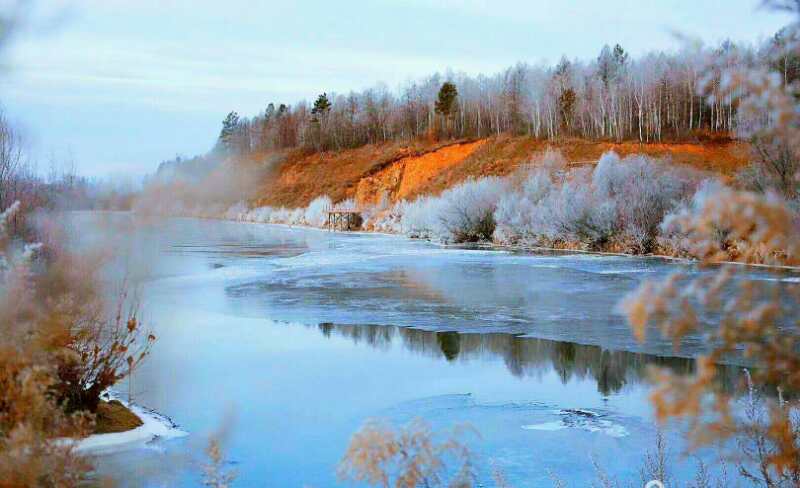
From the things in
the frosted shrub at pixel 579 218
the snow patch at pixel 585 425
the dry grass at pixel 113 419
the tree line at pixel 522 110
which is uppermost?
the tree line at pixel 522 110

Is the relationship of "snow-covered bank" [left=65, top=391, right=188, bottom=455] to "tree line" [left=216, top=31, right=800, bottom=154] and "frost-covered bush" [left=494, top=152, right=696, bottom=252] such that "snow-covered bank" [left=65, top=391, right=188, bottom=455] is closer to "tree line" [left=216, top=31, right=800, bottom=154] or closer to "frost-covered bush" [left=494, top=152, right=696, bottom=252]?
"frost-covered bush" [left=494, top=152, right=696, bottom=252]

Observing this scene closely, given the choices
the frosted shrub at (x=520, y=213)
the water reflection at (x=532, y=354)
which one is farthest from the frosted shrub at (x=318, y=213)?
the water reflection at (x=532, y=354)

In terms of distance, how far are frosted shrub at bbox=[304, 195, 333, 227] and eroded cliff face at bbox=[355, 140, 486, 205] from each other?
4568mm

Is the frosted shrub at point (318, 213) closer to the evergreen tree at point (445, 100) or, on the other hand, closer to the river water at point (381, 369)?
the evergreen tree at point (445, 100)

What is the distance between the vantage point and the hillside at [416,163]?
195 ft

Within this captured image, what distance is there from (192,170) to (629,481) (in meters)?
4.62

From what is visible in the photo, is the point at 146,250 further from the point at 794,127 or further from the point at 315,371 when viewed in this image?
the point at 315,371

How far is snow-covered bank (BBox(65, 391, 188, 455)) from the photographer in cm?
738

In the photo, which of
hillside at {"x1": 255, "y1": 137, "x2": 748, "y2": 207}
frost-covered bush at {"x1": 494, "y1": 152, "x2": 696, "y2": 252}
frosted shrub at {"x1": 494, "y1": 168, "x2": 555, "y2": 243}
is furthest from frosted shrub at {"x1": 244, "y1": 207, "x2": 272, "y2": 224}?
frost-covered bush at {"x1": 494, "y1": 152, "x2": 696, "y2": 252}

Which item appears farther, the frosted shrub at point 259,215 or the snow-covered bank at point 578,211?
the frosted shrub at point 259,215

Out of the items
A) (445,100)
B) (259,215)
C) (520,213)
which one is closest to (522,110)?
(445,100)

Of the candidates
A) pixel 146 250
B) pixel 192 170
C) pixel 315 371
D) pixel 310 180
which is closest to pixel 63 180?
pixel 315 371

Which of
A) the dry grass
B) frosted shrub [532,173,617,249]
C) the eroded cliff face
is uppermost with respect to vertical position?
the eroded cliff face

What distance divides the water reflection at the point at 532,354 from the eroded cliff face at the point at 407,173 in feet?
184
